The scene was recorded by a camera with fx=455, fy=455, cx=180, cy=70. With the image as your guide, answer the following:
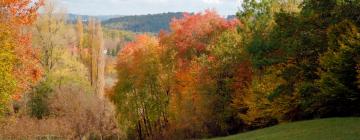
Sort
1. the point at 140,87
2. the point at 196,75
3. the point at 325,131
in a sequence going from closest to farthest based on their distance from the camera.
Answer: the point at 325,131 → the point at 196,75 → the point at 140,87

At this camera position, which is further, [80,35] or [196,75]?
[80,35]

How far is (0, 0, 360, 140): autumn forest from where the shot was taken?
2794 centimetres

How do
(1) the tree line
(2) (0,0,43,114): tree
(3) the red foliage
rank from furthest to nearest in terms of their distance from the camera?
(3) the red foliage, (1) the tree line, (2) (0,0,43,114): tree

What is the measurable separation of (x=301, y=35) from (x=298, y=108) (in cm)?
739

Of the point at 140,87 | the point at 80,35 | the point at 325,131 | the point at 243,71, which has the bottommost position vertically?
the point at 140,87

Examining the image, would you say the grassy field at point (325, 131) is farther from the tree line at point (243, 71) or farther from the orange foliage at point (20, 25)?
the orange foliage at point (20, 25)

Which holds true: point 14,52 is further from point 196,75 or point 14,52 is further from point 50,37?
point 50,37

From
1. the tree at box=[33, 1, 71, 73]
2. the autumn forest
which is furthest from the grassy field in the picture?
the tree at box=[33, 1, 71, 73]

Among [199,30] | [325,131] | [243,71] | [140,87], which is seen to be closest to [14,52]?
[325,131]

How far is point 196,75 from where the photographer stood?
4194 cm

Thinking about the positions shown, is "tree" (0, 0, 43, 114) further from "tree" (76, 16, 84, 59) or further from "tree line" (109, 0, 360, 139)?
"tree" (76, 16, 84, 59)

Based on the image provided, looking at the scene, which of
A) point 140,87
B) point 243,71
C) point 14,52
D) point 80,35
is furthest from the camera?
point 80,35

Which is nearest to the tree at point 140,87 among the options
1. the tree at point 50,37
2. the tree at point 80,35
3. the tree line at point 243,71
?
the tree line at point 243,71

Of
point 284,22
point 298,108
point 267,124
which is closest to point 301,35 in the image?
point 284,22
